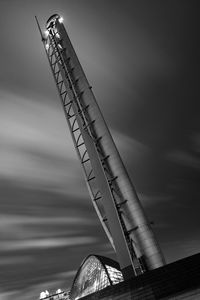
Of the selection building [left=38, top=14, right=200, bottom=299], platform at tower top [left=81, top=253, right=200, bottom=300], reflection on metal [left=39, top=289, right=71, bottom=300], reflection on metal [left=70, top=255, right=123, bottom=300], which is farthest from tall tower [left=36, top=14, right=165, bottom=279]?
reflection on metal [left=39, top=289, right=71, bottom=300]

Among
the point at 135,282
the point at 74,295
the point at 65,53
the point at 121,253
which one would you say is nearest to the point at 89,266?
the point at 74,295

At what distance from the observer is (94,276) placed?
78.1 meters

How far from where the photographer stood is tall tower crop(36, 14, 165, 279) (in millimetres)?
31781

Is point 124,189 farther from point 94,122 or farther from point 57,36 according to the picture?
point 57,36

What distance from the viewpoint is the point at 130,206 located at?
33.8 m

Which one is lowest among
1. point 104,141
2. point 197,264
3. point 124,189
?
point 197,264

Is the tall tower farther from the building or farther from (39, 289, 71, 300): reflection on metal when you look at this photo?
(39, 289, 71, 300): reflection on metal

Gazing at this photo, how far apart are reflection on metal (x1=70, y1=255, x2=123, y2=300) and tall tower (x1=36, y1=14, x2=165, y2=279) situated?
43.9 m

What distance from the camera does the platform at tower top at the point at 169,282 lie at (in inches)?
631

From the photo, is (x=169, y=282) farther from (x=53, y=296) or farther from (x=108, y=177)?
(x=53, y=296)

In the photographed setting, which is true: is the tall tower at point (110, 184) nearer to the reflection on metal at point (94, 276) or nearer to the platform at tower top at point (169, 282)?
→ the platform at tower top at point (169, 282)

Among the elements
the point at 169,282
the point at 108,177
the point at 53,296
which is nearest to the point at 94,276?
the point at 108,177

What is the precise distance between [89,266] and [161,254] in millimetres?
56581

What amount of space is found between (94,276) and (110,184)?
52.7 m
